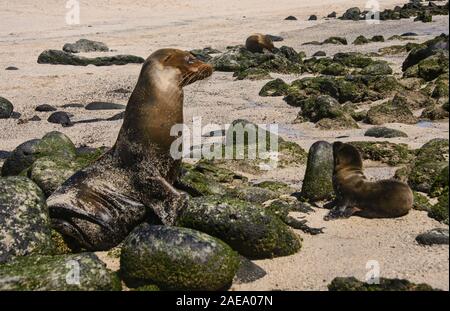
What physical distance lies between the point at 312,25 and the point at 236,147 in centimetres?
2598

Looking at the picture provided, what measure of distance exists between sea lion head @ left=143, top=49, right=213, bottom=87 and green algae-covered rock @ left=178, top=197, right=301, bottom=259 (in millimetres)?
1383

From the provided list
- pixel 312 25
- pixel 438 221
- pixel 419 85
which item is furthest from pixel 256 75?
pixel 312 25

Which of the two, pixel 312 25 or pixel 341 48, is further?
pixel 312 25

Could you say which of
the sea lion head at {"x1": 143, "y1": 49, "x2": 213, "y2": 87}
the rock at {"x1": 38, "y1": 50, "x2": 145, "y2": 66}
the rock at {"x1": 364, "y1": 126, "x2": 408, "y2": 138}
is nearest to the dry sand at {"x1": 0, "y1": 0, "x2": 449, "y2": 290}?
the rock at {"x1": 364, "y1": 126, "x2": 408, "y2": 138}

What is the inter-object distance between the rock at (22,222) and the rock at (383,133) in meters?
6.54

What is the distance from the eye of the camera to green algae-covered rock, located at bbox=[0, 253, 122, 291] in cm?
451

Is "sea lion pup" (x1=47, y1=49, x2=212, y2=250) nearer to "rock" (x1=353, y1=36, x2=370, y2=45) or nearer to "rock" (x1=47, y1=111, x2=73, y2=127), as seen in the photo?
"rock" (x1=47, y1=111, x2=73, y2=127)

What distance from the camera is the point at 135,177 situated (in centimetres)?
605

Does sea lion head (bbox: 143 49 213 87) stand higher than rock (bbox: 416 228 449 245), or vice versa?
sea lion head (bbox: 143 49 213 87)

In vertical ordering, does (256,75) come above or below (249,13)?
below

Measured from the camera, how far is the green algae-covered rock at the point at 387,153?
8.79m

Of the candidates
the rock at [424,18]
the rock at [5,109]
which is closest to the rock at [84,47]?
the rock at [5,109]

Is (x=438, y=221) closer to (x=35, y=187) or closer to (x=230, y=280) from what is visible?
(x=230, y=280)
